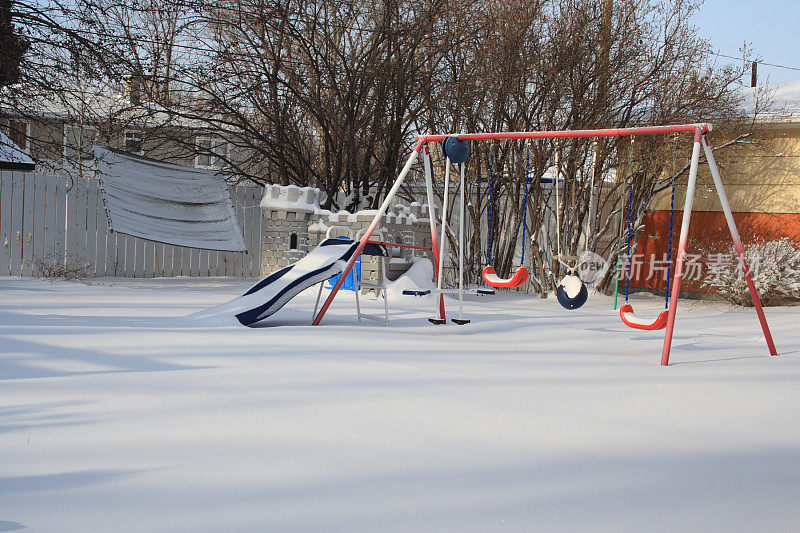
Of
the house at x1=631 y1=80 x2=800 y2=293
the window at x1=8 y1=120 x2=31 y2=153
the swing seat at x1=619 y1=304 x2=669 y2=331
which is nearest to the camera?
the swing seat at x1=619 y1=304 x2=669 y2=331

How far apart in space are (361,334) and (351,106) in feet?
20.7

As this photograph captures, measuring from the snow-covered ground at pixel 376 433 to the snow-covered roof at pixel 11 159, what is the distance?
363 centimetres

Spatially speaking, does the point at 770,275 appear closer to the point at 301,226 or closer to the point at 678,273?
the point at 678,273

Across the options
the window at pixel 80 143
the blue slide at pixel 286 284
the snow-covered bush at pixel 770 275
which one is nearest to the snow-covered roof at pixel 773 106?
the snow-covered bush at pixel 770 275

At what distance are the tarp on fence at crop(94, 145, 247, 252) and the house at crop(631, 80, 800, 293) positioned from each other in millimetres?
6269

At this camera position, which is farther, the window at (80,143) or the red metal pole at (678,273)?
the window at (80,143)

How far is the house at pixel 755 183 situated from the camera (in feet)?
35.1

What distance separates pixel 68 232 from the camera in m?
11.3

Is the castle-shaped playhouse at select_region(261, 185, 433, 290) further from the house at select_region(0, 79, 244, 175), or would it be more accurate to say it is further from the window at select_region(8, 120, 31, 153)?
the window at select_region(8, 120, 31, 153)

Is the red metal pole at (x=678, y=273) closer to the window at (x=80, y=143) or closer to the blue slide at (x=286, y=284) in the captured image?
the blue slide at (x=286, y=284)

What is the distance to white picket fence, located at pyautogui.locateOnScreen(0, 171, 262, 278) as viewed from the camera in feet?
35.6

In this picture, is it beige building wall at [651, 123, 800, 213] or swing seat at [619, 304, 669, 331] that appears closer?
swing seat at [619, 304, 669, 331]

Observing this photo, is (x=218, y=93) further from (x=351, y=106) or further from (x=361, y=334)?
(x=361, y=334)

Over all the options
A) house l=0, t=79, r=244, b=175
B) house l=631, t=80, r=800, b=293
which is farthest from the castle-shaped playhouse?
house l=631, t=80, r=800, b=293
